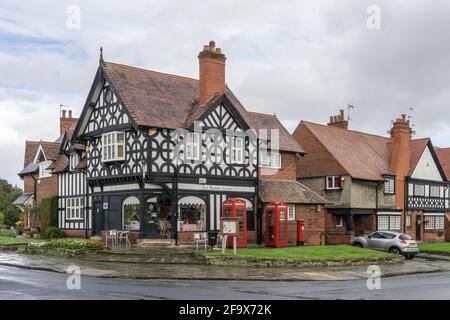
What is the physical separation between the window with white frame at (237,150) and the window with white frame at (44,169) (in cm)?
1709

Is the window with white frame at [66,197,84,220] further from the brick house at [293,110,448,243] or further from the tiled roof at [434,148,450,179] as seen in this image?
the tiled roof at [434,148,450,179]

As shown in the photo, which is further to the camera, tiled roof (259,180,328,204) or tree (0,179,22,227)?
tree (0,179,22,227)

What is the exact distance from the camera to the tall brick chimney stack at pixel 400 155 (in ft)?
158

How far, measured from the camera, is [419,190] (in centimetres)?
5038

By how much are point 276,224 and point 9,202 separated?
158 feet

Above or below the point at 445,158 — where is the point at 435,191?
below

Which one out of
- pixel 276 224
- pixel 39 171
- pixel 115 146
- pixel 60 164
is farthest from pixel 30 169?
pixel 276 224

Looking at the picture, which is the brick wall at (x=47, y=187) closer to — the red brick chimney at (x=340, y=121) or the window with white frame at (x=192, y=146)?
the window with white frame at (x=192, y=146)

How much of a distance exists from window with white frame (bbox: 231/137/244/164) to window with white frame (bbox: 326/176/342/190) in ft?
37.1

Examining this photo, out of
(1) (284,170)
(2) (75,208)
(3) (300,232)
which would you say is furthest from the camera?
(1) (284,170)

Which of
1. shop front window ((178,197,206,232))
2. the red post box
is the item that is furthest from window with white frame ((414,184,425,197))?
shop front window ((178,197,206,232))

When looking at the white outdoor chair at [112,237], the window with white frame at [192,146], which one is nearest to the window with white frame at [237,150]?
the window with white frame at [192,146]

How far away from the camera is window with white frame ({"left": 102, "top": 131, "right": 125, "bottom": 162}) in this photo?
33.3 metres

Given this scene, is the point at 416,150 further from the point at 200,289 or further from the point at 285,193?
the point at 200,289
